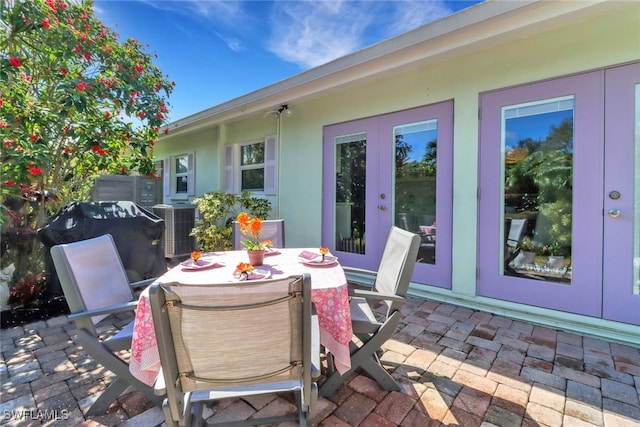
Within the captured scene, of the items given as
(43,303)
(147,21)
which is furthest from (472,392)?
(147,21)

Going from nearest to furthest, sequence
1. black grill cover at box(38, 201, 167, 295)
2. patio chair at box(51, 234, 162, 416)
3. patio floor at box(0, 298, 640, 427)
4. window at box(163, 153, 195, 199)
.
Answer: patio chair at box(51, 234, 162, 416), patio floor at box(0, 298, 640, 427), black grill cover at box(38, 201, 167, 295), window at box(163, 153, 195, 199)

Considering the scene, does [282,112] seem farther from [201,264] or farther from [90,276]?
[90,276]

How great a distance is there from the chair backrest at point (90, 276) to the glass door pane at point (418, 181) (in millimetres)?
3070

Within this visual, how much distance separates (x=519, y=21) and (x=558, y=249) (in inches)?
83.1

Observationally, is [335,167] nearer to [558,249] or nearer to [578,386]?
[558,249]

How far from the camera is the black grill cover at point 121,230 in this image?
3.15 m

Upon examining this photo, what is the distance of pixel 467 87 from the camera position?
10.6 feet

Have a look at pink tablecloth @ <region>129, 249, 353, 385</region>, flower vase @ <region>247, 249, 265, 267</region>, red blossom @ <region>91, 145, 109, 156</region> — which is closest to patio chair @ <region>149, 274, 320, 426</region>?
pink tablecloth @ <region>129, 249, 353, 385</region>

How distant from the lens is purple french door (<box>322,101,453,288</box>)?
3449 millimetres

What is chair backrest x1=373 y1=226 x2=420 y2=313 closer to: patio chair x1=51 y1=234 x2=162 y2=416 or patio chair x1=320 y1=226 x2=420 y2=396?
patio chair x1=320 y1=226 x2=420 y2=396

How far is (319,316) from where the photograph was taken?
153 cm

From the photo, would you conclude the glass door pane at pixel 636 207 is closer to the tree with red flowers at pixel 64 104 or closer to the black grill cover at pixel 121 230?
the black grill cover at pixel 121 230

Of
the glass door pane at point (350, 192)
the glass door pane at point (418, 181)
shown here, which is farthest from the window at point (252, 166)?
the glass door pane at point (418, 181)

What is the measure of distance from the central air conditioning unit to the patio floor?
2935 millimetres
